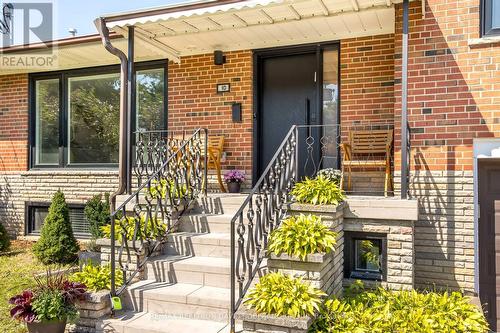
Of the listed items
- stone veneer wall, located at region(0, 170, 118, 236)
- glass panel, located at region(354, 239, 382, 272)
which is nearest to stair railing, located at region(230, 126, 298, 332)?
glass panel, located at region(354, 239, 382, 272)

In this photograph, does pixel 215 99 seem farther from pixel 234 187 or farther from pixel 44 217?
pixel 44 217

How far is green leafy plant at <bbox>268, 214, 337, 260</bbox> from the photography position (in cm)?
336

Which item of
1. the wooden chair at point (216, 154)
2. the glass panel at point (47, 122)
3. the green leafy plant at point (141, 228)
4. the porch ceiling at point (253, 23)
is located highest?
the porch ceiling at point (253, 23)

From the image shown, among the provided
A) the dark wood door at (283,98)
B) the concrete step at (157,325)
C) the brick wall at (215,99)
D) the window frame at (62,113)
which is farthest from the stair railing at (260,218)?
the window frame at (62,113)

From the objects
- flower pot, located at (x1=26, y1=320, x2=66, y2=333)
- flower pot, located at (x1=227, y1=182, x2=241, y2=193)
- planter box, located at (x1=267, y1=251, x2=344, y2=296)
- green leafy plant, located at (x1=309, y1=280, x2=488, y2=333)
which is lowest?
flower pot, located at (x1=26, y1=320, x2=66, y2=333)

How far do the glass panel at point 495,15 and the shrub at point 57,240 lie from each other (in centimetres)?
646

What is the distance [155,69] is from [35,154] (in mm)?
3135

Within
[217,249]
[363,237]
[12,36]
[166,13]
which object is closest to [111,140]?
[12,36]

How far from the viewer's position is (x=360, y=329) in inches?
121

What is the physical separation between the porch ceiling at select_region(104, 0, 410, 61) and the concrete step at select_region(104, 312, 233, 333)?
3238 millimetres

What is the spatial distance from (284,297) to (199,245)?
1.43 metres

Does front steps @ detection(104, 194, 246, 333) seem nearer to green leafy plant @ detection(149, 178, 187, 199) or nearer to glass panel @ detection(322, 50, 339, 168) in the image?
green leafy plant @ detection(149, 178, 187, 199)

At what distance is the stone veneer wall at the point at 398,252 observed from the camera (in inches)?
156

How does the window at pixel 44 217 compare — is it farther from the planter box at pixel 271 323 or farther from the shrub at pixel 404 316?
the shrub at pixel 404 316
